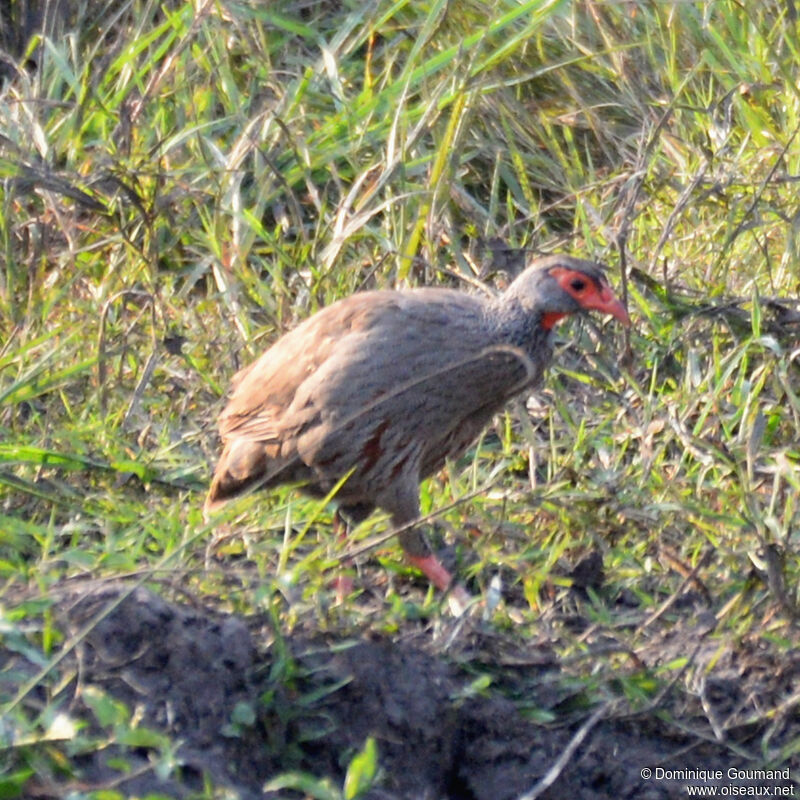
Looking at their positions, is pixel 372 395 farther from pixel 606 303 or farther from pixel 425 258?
pixel 425 258

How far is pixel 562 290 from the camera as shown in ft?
14.0

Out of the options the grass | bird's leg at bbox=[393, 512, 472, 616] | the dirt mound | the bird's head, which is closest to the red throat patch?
the bird's head

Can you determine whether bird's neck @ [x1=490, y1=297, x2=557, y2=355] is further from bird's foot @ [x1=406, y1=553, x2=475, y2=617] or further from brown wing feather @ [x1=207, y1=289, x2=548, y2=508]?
bird's foot @ [x1=406, y1=553, x2=475, y2=617]

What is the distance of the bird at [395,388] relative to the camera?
4074 mm

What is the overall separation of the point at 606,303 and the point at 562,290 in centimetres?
13

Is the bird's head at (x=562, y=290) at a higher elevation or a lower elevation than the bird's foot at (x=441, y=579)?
higher

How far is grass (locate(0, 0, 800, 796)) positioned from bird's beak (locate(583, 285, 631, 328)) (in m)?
0.30

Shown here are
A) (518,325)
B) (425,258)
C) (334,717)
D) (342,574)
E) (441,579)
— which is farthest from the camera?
(425,258)

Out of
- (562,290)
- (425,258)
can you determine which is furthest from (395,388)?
(425,258)

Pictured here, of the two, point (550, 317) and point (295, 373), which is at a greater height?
point (550, 317)

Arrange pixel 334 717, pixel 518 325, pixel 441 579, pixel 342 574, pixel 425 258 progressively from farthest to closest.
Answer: pixel 425 258 → pixel 518 325 → pixel 441 579 → pixel 342 574 → pixel 334 717

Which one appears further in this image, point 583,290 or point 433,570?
point 583,290

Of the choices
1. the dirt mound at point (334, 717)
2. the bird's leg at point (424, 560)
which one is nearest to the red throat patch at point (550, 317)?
the bird's leg at point (424, 560)

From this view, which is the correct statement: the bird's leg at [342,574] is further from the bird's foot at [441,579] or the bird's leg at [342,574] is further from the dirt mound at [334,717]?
the dirt mound at [334,717]
